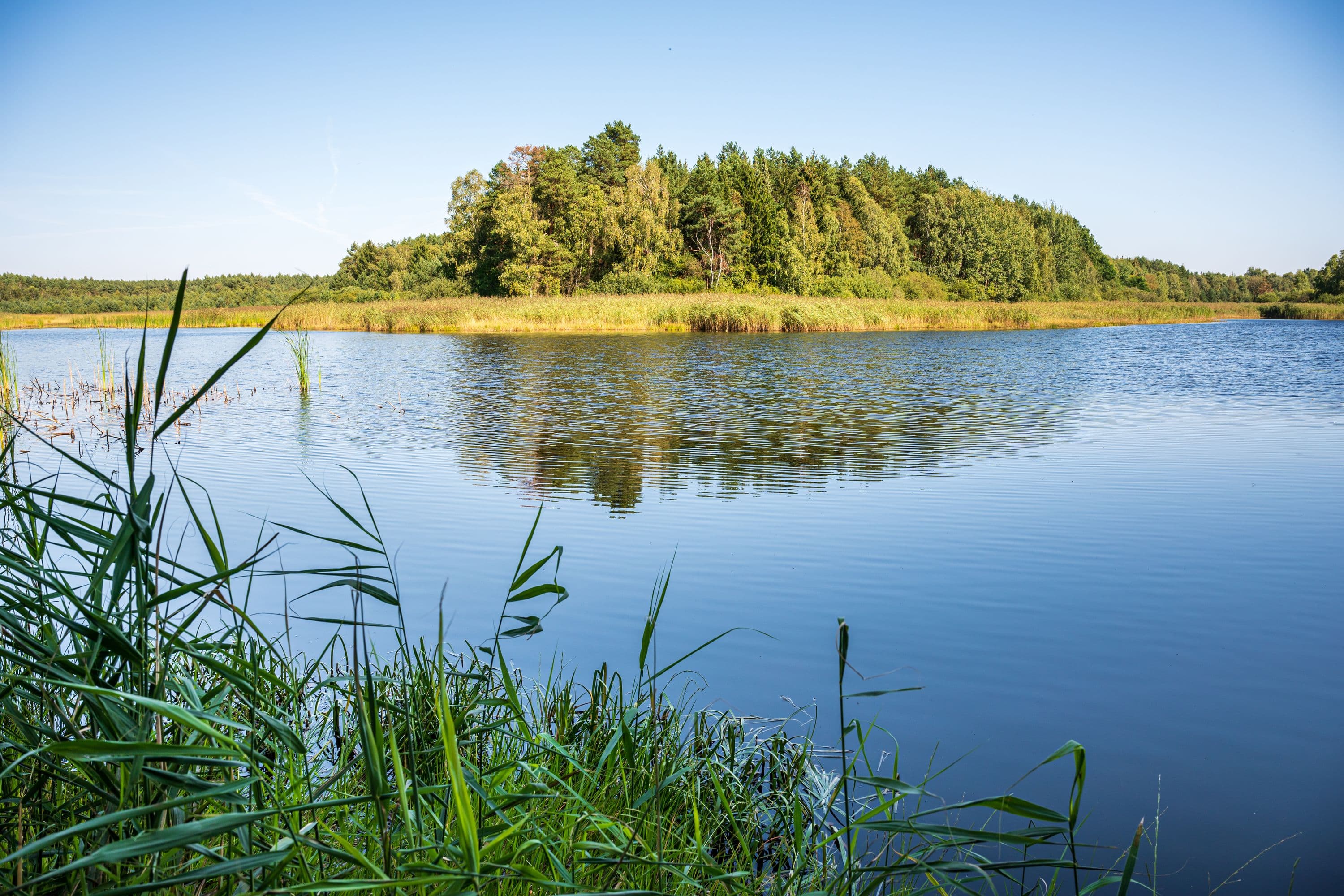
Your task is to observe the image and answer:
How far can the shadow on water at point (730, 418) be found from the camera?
738 centimetres

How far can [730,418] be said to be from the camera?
10.9m

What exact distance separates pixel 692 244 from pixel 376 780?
48.4 meters

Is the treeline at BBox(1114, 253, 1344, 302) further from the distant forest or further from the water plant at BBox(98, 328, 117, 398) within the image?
the water plant at BBox(98, 328, 117, 398)

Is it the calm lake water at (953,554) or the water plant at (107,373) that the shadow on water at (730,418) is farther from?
the water plant at (107,373)

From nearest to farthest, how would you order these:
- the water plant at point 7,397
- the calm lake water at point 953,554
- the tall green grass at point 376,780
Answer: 1. the tall green grass at point 376,780
2. the water plant at point 7,397
3. the calm lake water at point 953,554

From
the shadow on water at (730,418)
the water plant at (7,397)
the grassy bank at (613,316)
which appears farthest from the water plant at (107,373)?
the grassy bank at (613,316)

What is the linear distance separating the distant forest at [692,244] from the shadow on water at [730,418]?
23221 millimetres

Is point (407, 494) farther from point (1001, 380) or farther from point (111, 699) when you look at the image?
point (1001, 380)

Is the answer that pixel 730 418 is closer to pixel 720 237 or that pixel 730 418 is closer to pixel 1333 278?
pixel 720 237

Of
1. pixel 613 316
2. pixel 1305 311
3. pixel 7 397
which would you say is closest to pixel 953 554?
pixel 7 397

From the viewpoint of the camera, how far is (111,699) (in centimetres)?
141

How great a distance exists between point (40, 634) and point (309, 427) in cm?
856

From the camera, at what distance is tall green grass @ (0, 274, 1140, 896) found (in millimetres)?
1175

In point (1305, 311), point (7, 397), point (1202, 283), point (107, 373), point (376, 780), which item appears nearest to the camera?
point (376, 780)
